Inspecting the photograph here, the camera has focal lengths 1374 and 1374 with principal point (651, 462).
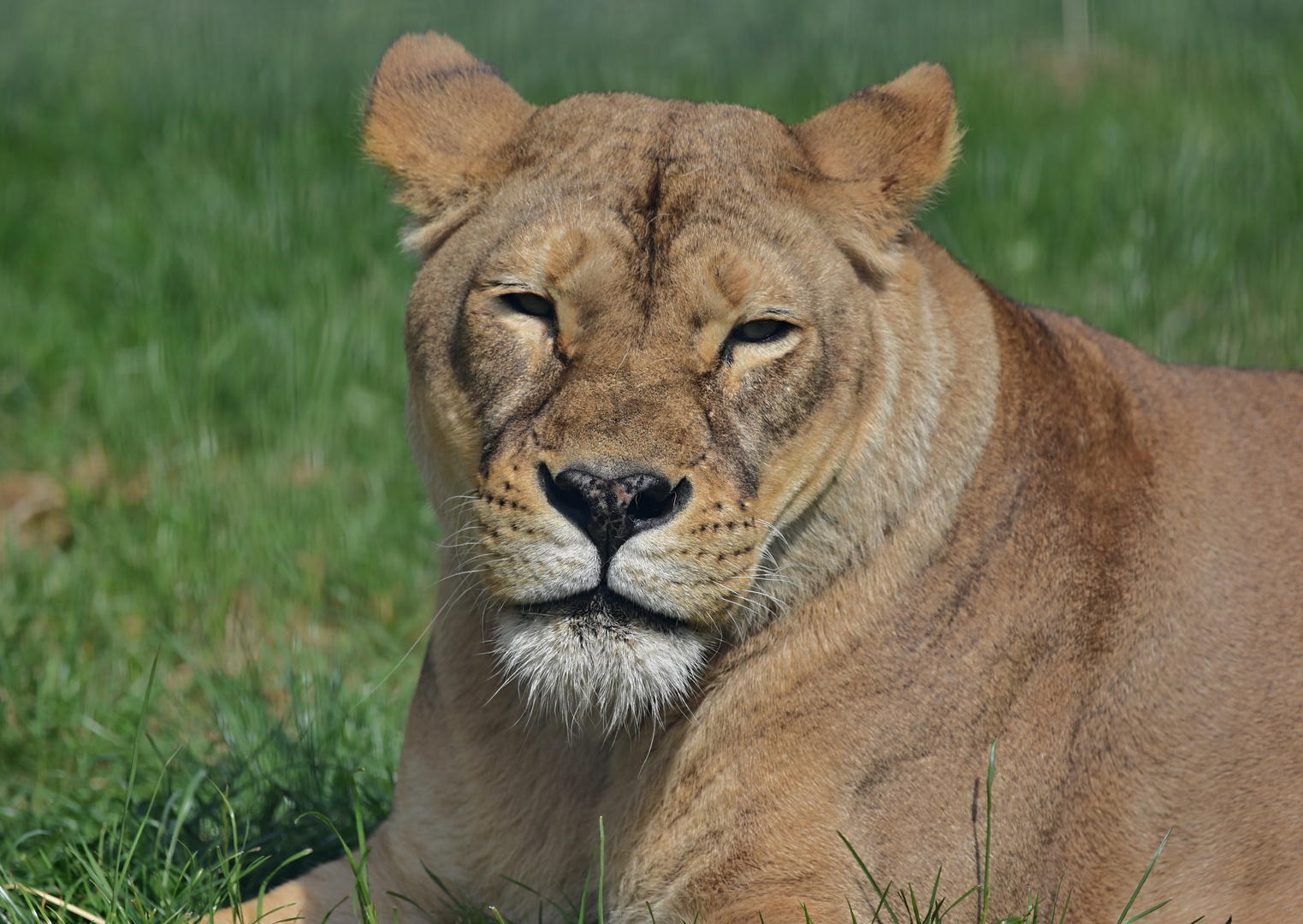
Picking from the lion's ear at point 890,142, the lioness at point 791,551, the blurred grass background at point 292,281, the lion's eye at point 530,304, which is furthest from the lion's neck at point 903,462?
the blurred grass background at point 292,281

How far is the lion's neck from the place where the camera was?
2.62 meters

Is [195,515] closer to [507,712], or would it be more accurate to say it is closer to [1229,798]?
[507,712]

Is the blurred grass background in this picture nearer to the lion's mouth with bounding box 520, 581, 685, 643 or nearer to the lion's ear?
the lion's mouth with bounding box 520, 581, 685, 643

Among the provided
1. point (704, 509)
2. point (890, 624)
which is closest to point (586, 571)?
point (704, 509)

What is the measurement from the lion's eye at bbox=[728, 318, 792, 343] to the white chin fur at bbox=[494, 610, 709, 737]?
54cm

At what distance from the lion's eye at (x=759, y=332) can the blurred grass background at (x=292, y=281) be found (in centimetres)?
156

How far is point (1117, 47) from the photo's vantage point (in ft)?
28.2

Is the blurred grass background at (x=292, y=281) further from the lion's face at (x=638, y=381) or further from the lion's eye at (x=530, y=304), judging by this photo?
the lion's eye at (x=530, y=304)

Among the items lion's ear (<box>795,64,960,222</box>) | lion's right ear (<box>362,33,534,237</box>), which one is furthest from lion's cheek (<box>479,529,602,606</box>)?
lion's ear (<box>795,64,960,222</box>)

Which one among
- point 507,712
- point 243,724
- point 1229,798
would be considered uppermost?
point 507,712

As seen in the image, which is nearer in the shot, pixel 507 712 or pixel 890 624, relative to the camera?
pixel 890 624

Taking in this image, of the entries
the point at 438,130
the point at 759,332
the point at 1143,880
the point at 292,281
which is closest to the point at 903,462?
the point at 759,332

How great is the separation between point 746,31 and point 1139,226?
259cm

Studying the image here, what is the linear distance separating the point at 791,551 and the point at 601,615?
1.52 feet
